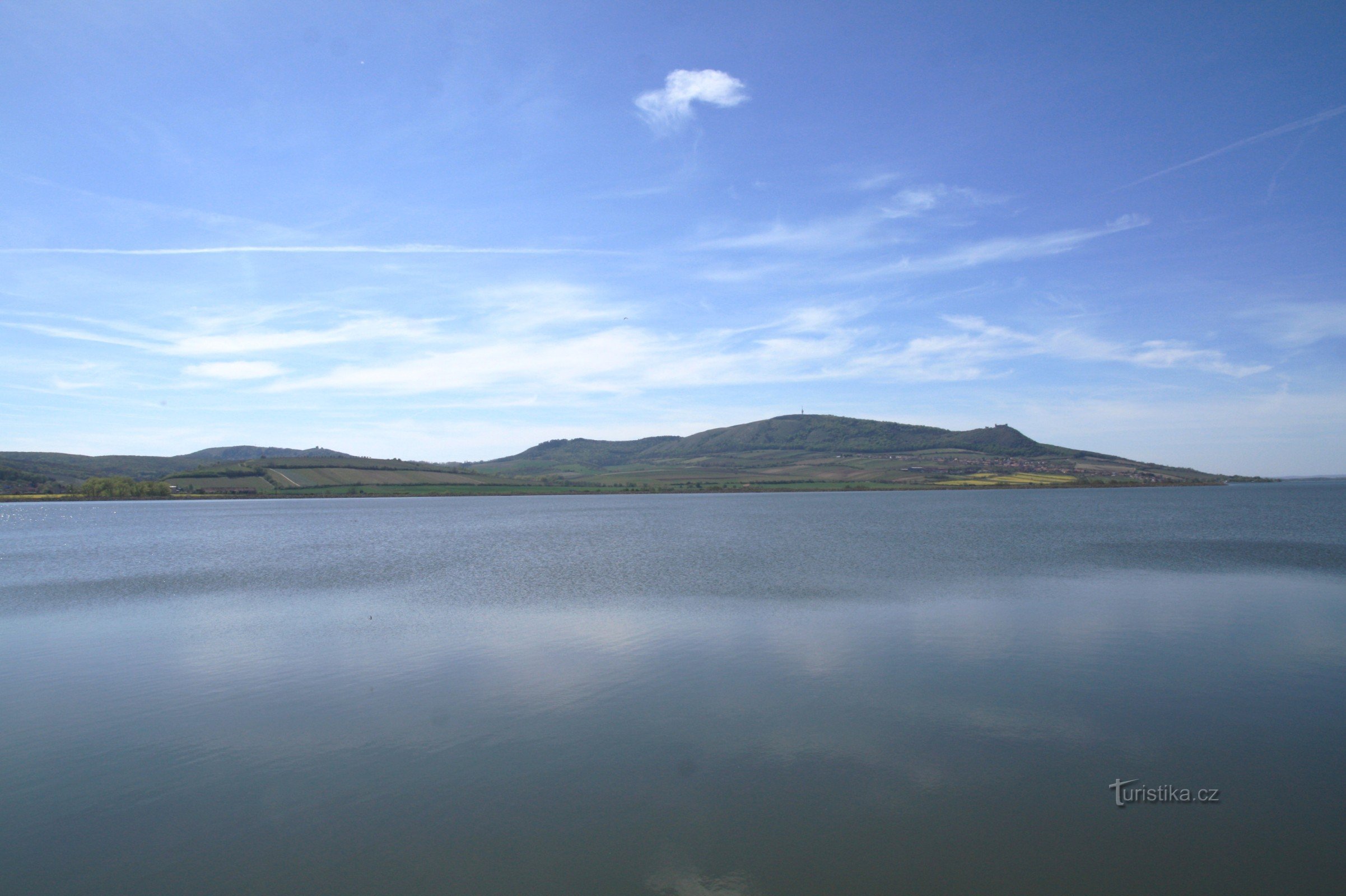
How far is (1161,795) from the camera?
29.9ft

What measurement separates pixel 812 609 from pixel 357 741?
13.6m

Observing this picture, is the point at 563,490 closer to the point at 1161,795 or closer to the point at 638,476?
the point at 638,476

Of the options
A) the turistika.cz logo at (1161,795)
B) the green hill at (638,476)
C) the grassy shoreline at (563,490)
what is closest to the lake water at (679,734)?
the turistika.cz logo at (1161,795)

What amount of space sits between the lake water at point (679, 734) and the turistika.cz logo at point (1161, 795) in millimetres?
110

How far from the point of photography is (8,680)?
1495 centimetres

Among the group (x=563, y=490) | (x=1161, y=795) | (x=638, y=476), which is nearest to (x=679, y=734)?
(x=1161, y=795)

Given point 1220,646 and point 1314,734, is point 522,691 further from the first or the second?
point 1220,646

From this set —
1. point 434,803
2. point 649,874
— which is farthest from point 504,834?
point 649,874

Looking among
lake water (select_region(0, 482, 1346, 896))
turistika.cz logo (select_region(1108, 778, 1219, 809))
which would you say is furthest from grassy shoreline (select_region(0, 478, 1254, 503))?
turistika.cz logo (select_region(1108, 778, 1219, 809))

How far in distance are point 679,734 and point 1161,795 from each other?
6.63 metres

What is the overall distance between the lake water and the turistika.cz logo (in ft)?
0.36

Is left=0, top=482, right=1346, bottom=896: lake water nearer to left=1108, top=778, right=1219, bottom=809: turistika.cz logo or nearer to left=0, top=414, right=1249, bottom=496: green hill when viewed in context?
left=1108, top=778, right=1219, bottom=809: turistika.cz logo

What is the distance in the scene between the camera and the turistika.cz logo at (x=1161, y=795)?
8953 mm

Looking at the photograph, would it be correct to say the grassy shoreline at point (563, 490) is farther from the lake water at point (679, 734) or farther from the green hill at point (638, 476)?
the lake water at point (679, 734)
